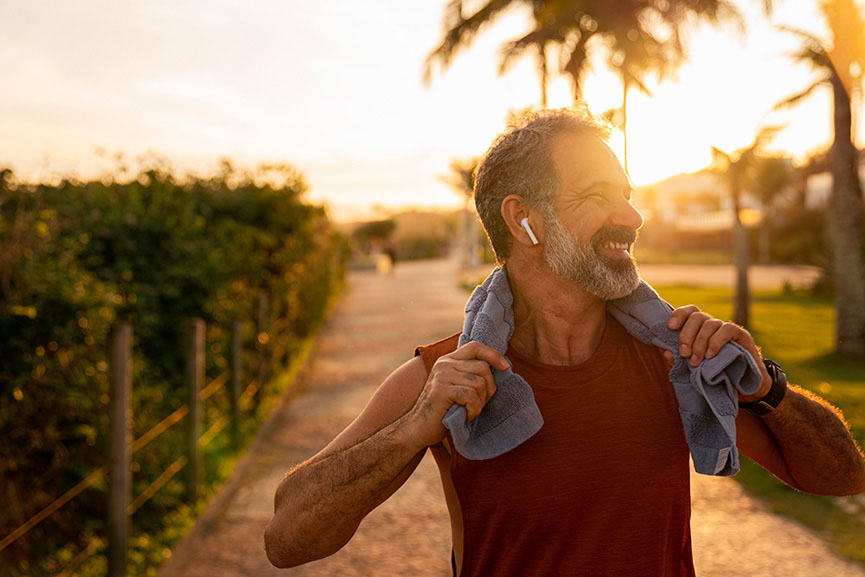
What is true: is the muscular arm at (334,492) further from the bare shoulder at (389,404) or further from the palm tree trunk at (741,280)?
the palm tree trunk at (741,280)

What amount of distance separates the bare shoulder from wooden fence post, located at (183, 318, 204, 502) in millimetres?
4587

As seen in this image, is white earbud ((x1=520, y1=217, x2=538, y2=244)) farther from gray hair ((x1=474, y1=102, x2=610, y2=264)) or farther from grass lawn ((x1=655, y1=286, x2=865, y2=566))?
grass lawn ((x1=655, y1=286, x2=865, y2=566))

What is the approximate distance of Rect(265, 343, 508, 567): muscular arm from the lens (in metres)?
1.84

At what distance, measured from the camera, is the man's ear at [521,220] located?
2189 mm

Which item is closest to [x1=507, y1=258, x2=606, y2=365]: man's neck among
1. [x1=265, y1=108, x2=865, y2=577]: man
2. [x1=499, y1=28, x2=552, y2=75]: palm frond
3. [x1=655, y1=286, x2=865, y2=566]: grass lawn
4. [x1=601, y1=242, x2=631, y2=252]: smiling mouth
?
[x1=265, y1=108, x2=865, y2=577]: man

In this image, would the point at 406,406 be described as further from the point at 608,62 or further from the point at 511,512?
the point at 608,62

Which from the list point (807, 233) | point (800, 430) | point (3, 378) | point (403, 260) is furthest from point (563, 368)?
point (403, 260)

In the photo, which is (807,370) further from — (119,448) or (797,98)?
(119,448)

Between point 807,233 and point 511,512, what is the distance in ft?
164

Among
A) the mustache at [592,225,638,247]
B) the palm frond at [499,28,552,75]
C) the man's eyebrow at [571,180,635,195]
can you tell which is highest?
the palm frond at [499,28,552,75]

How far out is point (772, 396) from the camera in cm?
201

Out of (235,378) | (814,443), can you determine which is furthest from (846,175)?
(814,443)

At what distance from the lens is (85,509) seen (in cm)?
516

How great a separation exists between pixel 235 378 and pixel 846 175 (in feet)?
37.6
